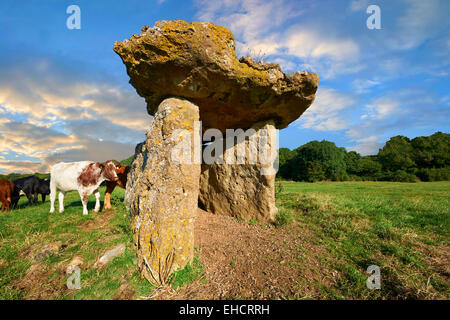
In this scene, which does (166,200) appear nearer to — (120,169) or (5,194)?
(120,169)

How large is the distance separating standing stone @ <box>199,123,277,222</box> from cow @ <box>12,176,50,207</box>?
984cm

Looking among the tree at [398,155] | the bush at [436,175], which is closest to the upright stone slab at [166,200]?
the bush at [436,175]

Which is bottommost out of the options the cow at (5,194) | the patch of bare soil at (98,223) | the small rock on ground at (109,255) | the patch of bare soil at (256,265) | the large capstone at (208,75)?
the patch of bare soil at (256,265)

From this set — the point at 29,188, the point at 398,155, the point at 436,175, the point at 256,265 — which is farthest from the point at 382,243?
the point at 398,155

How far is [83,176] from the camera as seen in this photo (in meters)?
6.12

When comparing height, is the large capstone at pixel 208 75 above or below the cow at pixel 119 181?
above

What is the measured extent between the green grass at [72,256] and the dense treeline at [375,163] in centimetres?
3170

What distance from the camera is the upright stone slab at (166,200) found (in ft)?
10.2

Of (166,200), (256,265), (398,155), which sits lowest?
(256,265)

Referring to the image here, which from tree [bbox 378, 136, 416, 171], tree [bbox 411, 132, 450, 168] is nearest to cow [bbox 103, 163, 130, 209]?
tree [bbox 378, 136, 416, 171]

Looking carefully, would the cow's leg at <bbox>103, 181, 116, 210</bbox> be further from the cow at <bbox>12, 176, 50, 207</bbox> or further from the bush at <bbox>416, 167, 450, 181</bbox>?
the bush at <bbox>416, 167, 450, 181</bbox>

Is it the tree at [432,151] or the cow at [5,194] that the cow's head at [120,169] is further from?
the tree at [432,151]

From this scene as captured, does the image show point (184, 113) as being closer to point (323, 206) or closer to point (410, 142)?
point (323, 206)

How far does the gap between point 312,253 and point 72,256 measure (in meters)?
4.78
